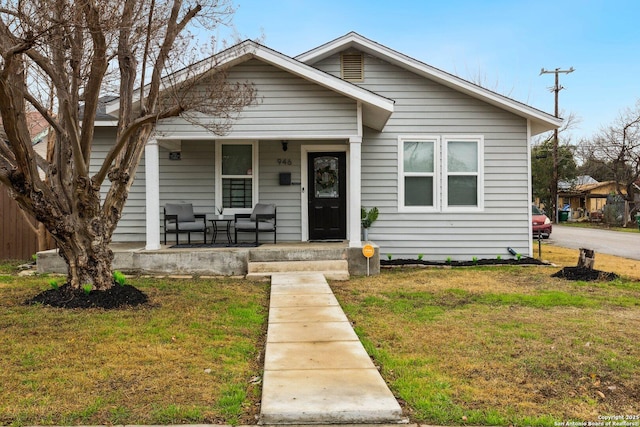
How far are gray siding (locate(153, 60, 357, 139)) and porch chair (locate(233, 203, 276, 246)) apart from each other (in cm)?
164

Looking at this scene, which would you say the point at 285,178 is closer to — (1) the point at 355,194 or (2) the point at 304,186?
(2) the point at 304,186

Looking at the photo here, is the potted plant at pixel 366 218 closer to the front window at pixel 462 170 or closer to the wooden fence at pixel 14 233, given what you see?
the front window at pixel 462 170

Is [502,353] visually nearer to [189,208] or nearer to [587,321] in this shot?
[587,321]

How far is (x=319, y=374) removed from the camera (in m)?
3.77

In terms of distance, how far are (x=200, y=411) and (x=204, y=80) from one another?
5.54 metres

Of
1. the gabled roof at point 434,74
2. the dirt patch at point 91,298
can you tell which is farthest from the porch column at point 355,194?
the dirt patch at point 91,298

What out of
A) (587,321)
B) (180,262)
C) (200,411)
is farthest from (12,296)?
(587,321)

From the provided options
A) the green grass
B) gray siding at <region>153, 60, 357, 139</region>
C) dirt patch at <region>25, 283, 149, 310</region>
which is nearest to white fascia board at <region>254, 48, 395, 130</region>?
gray siding at <region>153, 60, 357, 139</region>

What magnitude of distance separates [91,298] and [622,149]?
107 feet

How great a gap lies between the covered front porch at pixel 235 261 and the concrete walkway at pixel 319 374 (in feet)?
8.36

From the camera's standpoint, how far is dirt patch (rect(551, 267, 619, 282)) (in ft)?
27.9

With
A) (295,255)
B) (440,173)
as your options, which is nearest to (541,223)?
(440,173)

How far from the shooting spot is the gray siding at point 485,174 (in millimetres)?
10469

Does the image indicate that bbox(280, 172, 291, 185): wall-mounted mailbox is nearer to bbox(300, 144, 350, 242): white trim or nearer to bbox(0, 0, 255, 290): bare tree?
bbox(300, 144, 350, 242): white trim
